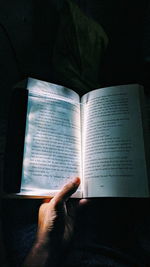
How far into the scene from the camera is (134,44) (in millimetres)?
1096

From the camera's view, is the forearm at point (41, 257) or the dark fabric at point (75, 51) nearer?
the forearm at point (41, 257)

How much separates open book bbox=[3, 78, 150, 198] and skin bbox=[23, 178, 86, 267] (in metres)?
0.05

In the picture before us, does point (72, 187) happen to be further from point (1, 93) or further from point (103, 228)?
point (1, 93)

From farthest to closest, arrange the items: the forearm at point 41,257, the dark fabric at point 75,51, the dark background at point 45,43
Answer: the dark background at point 45,43
the dark fabric at point 75,51
the forearm at point 41,257

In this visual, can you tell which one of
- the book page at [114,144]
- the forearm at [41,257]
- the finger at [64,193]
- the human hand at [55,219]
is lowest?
the forearm at [41,257]

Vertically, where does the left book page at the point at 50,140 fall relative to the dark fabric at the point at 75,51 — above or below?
below

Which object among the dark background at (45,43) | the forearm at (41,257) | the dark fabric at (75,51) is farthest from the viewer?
the dark background at (45,43)

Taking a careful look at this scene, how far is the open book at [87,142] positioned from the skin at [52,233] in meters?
0.05

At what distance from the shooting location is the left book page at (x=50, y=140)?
685 mm

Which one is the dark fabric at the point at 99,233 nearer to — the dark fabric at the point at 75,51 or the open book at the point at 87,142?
the open book at the point at 87,142

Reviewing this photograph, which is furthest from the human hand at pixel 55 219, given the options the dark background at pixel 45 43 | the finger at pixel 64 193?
the dark background at pixel 45 43

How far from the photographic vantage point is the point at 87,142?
0.78m

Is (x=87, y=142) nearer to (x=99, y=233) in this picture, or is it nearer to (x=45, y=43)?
(x=99, y=233)

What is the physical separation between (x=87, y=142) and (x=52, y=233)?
330 mm
